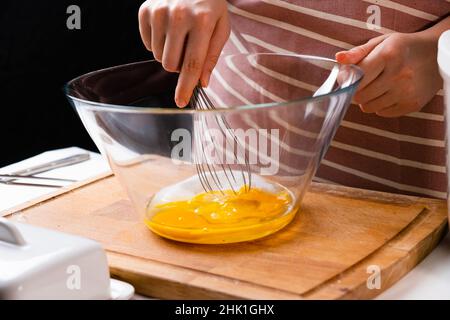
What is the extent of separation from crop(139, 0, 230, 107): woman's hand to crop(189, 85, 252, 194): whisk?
40mm

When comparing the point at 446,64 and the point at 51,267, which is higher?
the point at 446,64

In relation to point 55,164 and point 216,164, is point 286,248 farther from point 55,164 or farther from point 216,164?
point 55,164

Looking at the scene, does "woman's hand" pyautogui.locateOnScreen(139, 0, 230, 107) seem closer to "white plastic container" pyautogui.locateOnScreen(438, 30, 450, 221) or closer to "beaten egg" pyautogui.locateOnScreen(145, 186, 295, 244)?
"beaten egg" pyautogui.locateOnScreen(145, 186, 295, 244)

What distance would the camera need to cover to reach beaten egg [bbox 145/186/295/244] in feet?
2.60

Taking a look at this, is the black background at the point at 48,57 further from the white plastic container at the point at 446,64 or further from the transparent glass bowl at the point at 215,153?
the white plastic container at the point at 446,64

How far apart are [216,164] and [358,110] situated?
0.30 m

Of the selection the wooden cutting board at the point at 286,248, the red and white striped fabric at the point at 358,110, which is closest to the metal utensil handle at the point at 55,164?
the wooden cutting board at the point at 286,248

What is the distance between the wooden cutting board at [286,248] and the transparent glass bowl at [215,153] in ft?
0.08

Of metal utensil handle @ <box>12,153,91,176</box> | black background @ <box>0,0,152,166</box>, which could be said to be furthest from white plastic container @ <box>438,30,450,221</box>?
black background @ <box>0,0,152,166</box>

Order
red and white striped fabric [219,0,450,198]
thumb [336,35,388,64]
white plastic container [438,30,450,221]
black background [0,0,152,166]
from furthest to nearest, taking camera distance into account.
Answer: black background [0,0,152,166]
red and white striped fabric [219,0,450,198]
thumb [336,35,388,64]
white plastic container [438,30,450,221]

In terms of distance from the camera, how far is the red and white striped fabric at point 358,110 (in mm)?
1023

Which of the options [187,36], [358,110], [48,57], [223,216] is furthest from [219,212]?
[48,57]

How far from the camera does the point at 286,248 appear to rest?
2.58 feet
